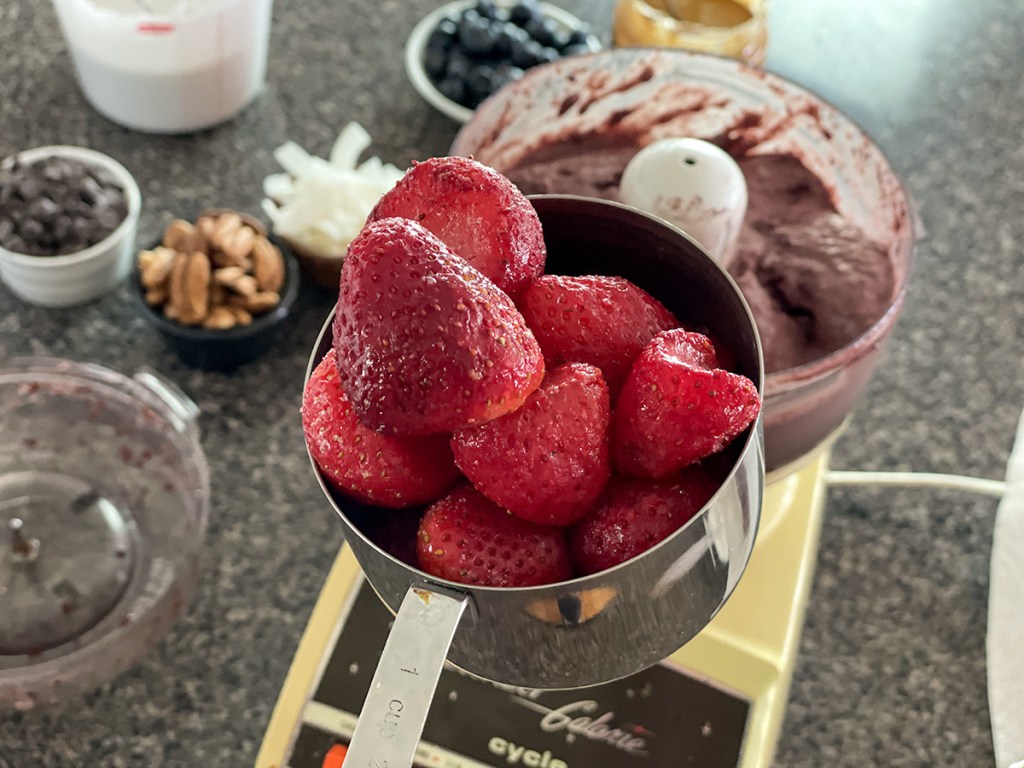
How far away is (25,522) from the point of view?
2.55 feet

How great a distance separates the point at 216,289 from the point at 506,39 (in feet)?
1.40

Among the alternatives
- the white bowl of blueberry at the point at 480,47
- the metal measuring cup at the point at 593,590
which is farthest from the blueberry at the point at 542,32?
the metal measuring cup at the point at 593,590

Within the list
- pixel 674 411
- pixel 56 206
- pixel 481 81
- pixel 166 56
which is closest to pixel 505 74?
pixel 481 81

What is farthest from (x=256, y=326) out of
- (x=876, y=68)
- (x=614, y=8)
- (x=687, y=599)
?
(x=876, y=68)

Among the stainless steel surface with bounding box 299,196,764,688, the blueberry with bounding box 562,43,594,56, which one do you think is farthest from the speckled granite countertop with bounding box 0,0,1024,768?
the stainless steel surface with bounding box 299,196,764,688

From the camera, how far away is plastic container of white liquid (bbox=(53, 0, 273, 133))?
3.15 feet

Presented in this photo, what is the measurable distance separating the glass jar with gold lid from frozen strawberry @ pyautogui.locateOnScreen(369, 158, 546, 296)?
0.61m

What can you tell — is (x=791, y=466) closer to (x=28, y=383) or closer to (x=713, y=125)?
(x=713, y=125)

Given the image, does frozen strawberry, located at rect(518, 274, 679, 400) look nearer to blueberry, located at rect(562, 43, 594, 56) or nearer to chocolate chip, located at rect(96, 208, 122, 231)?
chocolate chip, located at rect(96, 208, 122, 231)

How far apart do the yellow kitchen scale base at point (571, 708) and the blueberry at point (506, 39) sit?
2.08 ft

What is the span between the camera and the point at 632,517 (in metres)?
0.41

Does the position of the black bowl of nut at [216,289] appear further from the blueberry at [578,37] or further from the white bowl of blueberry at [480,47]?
the blueberry at [578,37]

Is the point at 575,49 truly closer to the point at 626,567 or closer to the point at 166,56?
the point at 166,56

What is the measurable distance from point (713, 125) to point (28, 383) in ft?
1.98
